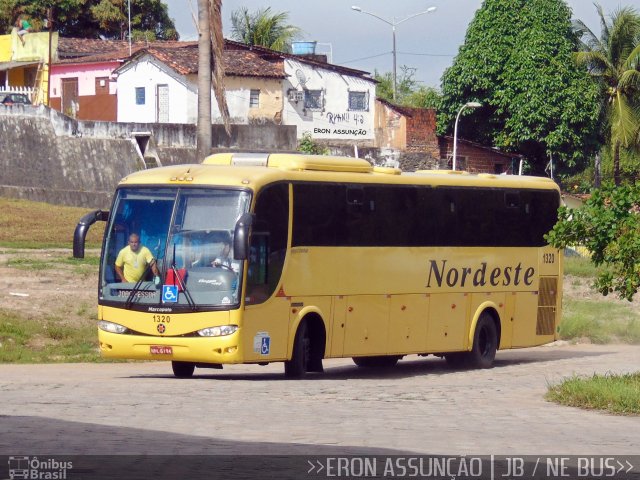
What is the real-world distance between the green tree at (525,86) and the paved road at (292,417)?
126 ft

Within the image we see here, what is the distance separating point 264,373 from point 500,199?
5.41 metres

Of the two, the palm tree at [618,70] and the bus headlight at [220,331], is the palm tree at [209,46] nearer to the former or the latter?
the bus headlight at [220,331]

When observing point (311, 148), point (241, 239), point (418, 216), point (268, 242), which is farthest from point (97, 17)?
point (241, 239)

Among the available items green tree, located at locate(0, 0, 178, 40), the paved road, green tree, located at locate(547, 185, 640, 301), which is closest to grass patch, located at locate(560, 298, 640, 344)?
the paved road

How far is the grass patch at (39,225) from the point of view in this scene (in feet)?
123

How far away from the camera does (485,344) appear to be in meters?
23.8

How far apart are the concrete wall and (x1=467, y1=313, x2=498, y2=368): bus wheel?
2477cm

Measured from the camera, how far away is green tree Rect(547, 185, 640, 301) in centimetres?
1706

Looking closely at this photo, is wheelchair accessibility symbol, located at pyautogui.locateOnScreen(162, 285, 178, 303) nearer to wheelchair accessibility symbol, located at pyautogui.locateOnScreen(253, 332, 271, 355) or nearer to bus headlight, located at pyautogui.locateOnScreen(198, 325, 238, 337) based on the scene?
bus headlight, located at pyautogui.locateOnScreen(198, 325, 238, 337)

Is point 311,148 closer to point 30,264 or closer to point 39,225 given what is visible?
point 39,225

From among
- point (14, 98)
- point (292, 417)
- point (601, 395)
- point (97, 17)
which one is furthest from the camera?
point (97, 17)

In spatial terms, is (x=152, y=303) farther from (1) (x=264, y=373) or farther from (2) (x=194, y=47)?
(2) (x=194, y=47)

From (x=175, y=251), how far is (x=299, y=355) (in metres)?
2.60

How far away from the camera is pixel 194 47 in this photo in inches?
2375
